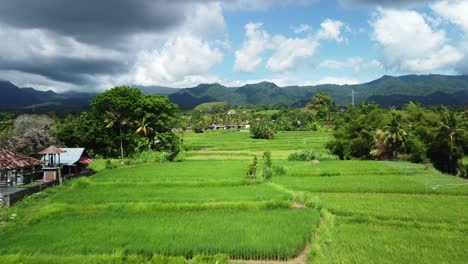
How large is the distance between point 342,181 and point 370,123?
65.9 feet

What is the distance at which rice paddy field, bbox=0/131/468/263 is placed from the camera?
1115cm

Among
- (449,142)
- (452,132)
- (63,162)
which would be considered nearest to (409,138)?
(449,142)

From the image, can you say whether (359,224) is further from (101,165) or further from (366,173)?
(101,165)

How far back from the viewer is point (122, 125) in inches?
1689

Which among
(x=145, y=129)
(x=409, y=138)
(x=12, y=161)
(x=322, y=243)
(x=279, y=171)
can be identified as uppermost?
(x=145, y=129)

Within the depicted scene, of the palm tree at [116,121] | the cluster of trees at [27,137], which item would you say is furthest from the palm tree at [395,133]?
the cluster of trees at [27,137]

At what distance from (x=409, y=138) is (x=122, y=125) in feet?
114

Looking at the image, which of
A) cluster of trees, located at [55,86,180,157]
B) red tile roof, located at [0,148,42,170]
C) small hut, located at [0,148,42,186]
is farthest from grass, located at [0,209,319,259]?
cluster of trees, located at [55,86,180,157]

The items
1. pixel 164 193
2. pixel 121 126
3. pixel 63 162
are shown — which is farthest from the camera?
pixel 121 126

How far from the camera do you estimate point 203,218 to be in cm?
1498

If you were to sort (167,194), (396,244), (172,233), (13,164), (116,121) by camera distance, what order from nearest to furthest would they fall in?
(396,244), (172,233), (167,194), (13,164), (116,121)

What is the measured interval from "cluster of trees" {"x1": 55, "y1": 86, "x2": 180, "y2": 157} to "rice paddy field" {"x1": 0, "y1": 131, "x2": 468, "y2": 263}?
17659 mm

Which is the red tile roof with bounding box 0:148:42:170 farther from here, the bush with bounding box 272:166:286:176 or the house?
the bush with bounding box 272:166:286:176

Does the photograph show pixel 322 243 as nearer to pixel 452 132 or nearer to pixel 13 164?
pixel 13 164
